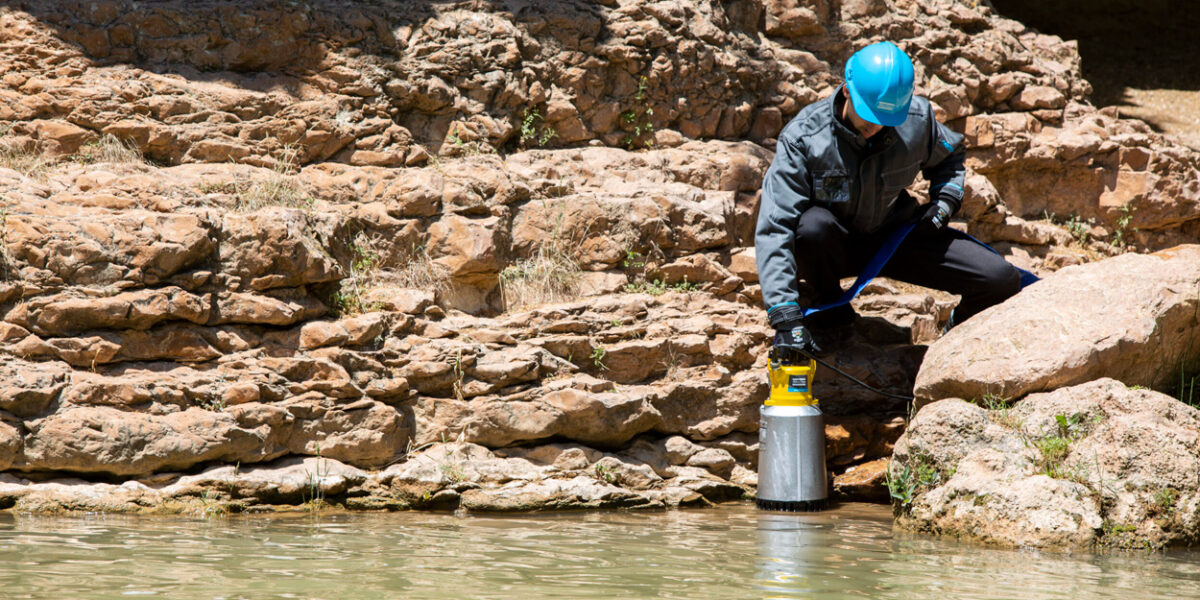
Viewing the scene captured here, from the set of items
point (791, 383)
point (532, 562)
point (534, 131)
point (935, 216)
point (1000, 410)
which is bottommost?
point (532, 562)

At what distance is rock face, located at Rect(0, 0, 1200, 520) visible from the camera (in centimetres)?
477

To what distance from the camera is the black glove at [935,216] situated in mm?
5121

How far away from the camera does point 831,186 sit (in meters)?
4.91

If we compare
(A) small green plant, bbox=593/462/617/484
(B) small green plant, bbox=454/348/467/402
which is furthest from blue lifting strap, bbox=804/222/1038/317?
(B) small green plant, bbox=454/348/467/402

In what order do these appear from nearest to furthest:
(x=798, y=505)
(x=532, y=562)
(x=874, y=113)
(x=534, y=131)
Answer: (x=532, y=562)
(x=874, y=113)
(x=798, y=505)
(x=534, y=131)

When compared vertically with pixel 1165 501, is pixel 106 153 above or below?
above

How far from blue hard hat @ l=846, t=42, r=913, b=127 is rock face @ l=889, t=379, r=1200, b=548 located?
1365mm

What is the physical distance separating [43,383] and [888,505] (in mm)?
4075

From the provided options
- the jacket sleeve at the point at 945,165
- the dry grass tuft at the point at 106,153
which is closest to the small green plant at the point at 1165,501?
the jacket sleeve at the point at 945,165

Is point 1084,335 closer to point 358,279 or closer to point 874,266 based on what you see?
point 874,266

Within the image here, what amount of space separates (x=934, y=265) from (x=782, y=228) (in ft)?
3.26

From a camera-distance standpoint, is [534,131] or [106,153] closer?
[106,153]

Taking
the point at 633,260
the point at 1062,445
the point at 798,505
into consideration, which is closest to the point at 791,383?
the point at 798,505

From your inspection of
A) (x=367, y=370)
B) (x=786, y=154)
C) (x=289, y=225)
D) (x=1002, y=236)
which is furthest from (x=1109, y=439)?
(x=289, y=225)
